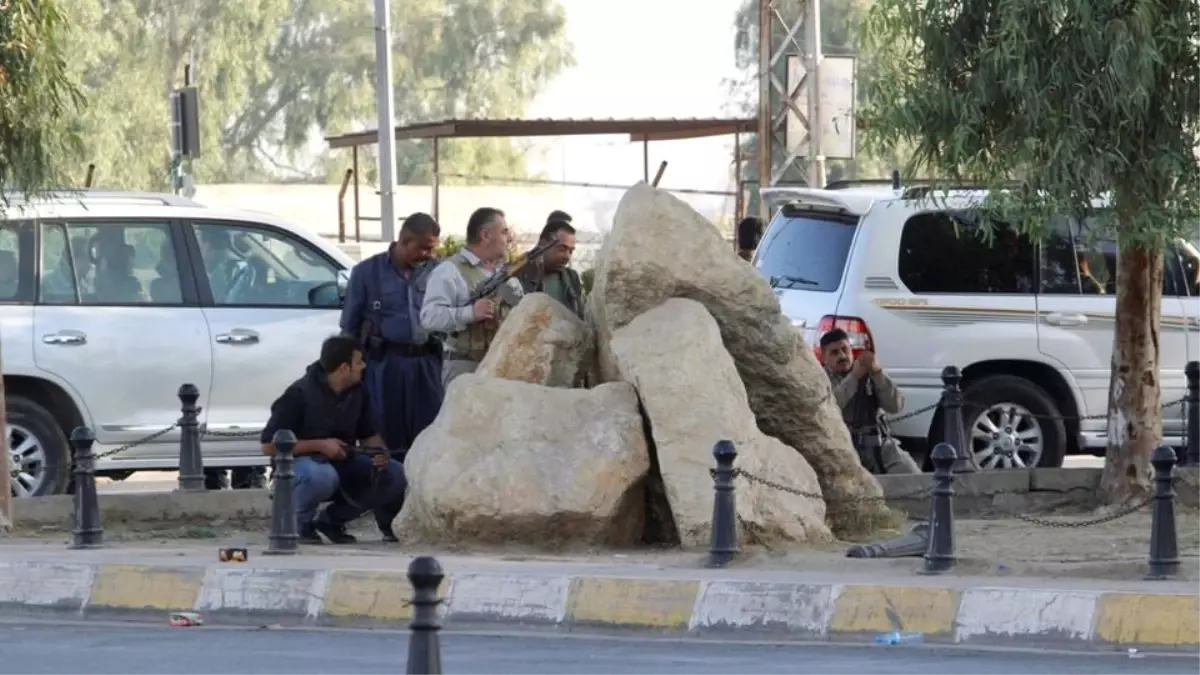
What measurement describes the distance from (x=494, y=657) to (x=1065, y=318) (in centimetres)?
736

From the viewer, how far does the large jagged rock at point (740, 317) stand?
12.2 metres

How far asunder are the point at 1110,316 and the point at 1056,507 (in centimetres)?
177

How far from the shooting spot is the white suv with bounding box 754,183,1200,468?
50.3ft

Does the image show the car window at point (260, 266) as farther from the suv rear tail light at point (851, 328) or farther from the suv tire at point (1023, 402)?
the suv tire at point (1023, 402)

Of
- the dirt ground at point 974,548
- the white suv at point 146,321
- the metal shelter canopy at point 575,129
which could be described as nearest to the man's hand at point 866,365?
the dirt ground at point 974,548

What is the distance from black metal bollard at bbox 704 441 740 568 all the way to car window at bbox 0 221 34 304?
18.2 ft

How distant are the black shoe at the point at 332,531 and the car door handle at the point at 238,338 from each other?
2922 mm

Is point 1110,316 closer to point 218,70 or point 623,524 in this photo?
point 623,524

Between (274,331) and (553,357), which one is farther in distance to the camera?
(274,331)

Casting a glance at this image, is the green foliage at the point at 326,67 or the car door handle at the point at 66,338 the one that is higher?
the green foliage at the point at 326,67

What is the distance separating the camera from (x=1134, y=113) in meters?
12.3

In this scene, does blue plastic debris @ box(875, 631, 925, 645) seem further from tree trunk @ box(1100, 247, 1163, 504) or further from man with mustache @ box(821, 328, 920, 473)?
man with mustache @ box(821, 328, 920, 473)

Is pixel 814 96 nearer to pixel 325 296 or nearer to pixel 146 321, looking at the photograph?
pixel 325 296

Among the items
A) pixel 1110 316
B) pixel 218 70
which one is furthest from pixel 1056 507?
pixel 218 70
